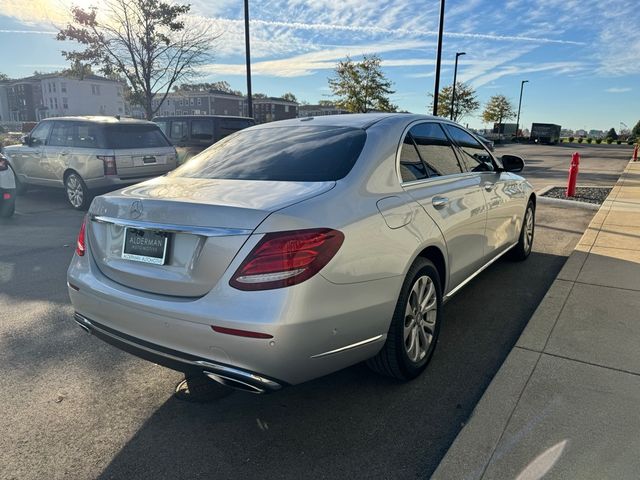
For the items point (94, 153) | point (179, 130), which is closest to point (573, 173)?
point (179, 130)

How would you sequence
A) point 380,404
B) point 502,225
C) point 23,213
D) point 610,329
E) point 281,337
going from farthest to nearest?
point 23,213
point 502,225
point 610,329
point 380,404
point 281,337

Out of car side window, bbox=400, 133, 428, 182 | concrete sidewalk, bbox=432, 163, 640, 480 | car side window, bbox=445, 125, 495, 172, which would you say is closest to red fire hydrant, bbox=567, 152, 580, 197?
A: concrete sidewalk, bbox=432, 163, 640, 480

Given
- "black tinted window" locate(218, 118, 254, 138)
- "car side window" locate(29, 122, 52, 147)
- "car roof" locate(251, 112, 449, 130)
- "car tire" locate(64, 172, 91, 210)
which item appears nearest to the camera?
"car roof" locate(251, 112, 449, 130)

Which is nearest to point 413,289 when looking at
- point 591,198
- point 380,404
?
point 380,404

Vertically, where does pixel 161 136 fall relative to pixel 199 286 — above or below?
above

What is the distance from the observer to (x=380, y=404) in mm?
2885

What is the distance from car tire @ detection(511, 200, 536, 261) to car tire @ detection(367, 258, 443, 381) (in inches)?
106

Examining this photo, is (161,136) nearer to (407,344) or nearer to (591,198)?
(407,344)

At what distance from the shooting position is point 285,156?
3.18 m

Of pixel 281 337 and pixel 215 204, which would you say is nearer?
pixel 281 337

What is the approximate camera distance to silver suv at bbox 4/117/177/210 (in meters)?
9.05

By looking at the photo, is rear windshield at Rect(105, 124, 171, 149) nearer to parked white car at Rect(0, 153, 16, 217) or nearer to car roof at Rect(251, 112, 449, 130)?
parked white car at Rect(0, 153, 16, 217)

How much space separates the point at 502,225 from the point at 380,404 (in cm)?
252

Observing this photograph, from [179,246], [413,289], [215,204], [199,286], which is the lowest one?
[413,289]
